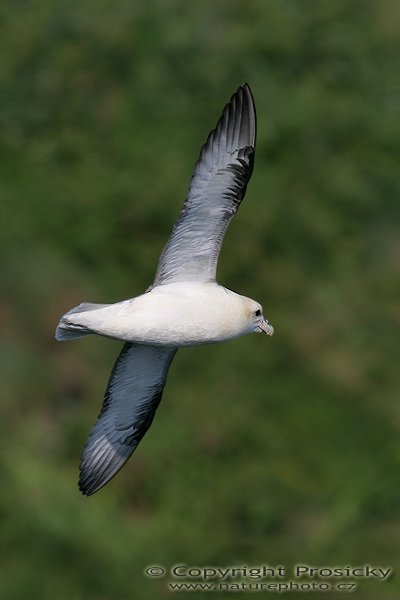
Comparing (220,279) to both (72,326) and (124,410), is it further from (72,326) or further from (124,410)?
(72,326)

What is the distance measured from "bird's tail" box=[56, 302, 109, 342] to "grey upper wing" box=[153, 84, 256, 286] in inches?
26.1

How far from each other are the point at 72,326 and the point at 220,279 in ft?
27.0

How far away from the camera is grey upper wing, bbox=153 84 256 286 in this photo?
13.5m

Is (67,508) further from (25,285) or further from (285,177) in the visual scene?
(285,177)

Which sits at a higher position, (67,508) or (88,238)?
(88,238)

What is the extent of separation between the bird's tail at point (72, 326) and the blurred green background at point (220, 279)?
6.24 metres

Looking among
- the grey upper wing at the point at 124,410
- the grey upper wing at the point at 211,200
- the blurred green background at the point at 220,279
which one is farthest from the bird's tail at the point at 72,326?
the blurred green background at the point at 220,279

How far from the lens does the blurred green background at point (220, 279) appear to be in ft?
64.4

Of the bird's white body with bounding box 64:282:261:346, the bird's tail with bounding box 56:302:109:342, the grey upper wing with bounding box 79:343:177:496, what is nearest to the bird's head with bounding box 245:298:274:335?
the bird's white body with bounding box 64:282:261:346

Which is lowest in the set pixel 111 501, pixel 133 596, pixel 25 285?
pixel 133 596

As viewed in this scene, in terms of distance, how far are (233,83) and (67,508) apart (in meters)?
7.91

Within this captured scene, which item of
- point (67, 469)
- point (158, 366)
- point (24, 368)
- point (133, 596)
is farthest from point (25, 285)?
point (158, 366)

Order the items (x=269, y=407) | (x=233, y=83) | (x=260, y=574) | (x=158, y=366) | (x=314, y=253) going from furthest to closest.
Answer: (x=233, y=83) → (x=314, y=253) → (x=269, y=407) → (x=260, y=574) → (x=158, y=366)

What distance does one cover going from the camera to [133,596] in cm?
1925
